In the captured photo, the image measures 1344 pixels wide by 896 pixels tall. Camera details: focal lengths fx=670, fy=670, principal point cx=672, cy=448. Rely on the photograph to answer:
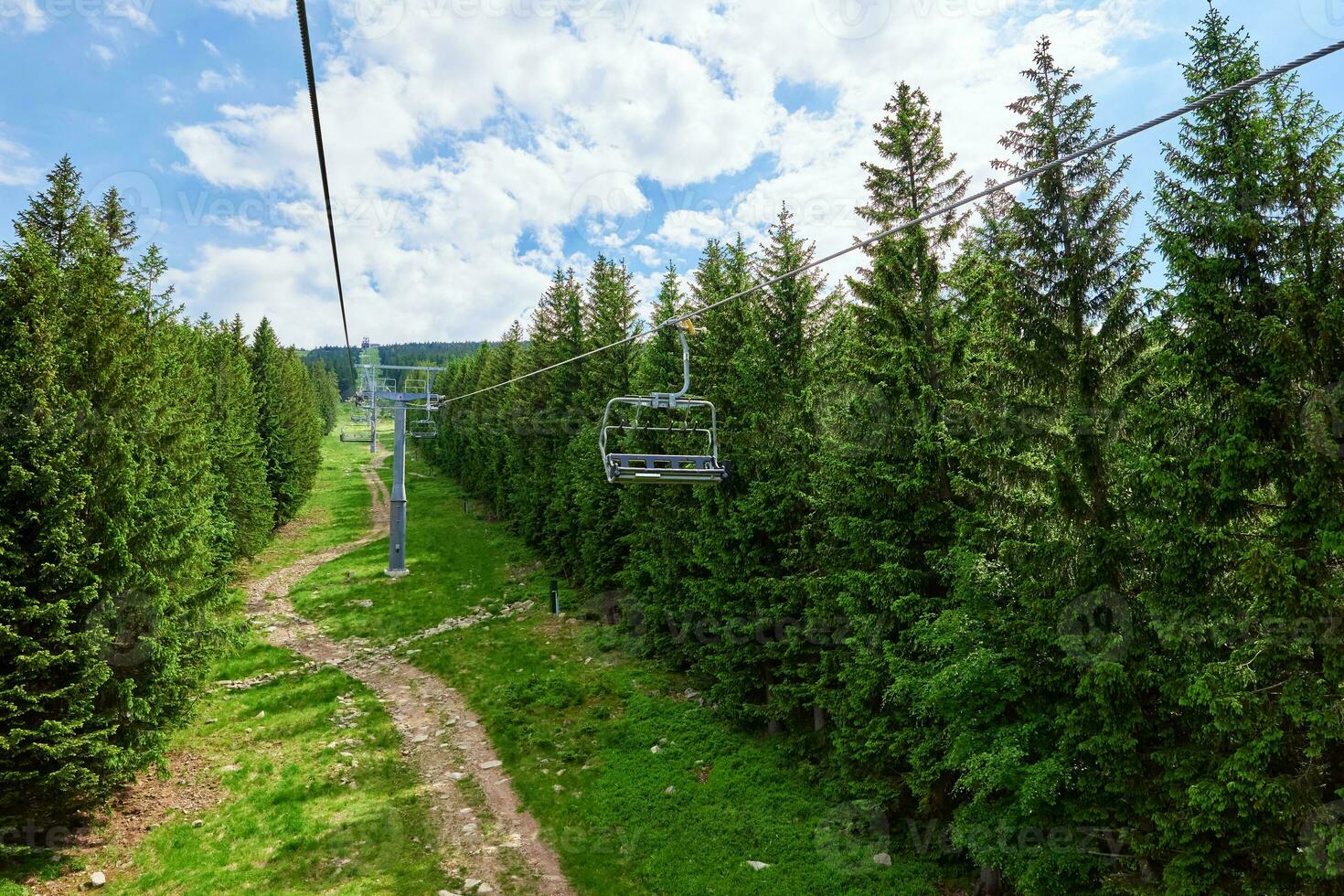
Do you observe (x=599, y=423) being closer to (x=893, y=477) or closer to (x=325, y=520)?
(x=893, y=477)

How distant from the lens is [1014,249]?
34.0ft

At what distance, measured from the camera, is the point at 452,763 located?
15320mm

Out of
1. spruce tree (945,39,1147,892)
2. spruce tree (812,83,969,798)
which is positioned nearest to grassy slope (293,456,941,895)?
spruce tree (812,83,969,798)

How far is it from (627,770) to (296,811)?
663 cm

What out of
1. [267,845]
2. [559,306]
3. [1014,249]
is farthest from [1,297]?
[559,306]

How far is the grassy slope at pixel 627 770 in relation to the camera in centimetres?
1155

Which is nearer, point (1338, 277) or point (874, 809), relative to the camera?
point (1338, 277)

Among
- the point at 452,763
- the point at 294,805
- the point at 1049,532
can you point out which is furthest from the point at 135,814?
the point at 1049,532

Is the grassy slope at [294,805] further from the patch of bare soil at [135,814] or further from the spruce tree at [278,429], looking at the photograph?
the spruce tree at [278,429]

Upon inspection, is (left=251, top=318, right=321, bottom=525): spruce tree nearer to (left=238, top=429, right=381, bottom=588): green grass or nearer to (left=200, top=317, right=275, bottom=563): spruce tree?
(left=238, top=429, right=381, bottom=588): green grass

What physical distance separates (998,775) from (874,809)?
410 centimetres

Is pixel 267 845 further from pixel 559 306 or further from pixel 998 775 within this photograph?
pixel 559 306

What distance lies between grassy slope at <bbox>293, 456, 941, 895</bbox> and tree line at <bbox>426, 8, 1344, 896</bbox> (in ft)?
3.73

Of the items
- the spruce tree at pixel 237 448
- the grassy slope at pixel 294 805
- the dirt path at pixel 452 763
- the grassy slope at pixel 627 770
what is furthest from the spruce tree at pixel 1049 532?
the spruce tree at pixel 237 448
